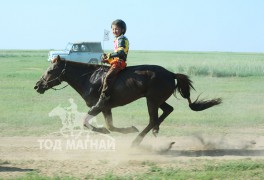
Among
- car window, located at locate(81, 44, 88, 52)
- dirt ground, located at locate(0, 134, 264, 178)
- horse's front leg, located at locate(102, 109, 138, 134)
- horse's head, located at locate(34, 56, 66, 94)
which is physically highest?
horse's head, located at locate(34, 56, 66, 94)

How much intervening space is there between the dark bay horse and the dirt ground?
552mm

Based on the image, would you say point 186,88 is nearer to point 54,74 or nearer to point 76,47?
point 54,74

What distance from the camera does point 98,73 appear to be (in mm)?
10461

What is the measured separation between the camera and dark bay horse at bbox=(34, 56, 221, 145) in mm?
10219

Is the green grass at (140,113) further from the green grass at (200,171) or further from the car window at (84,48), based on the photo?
the car window at (84,48)

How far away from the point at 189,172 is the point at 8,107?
10.5 meters

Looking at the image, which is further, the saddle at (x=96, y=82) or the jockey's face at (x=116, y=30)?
the saddle at (x=96, y=82)

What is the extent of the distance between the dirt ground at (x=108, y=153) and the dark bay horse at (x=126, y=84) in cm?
55

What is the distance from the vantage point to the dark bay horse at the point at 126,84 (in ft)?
33.5

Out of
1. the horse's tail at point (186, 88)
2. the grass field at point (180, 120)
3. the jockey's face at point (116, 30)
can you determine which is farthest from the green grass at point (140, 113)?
the jockey's face at point (116, 30)

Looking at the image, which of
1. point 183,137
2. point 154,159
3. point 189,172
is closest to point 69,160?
point 154,159

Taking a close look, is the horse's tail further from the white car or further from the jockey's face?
the white car

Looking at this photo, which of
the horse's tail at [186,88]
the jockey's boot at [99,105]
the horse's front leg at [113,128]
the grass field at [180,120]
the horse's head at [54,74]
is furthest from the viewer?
the horse's tail at [186,88]

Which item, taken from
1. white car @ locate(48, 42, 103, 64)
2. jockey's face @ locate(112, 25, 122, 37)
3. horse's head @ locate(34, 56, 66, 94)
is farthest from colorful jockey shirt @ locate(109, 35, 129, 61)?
white car @ locate(48, 42, 103, 64)
